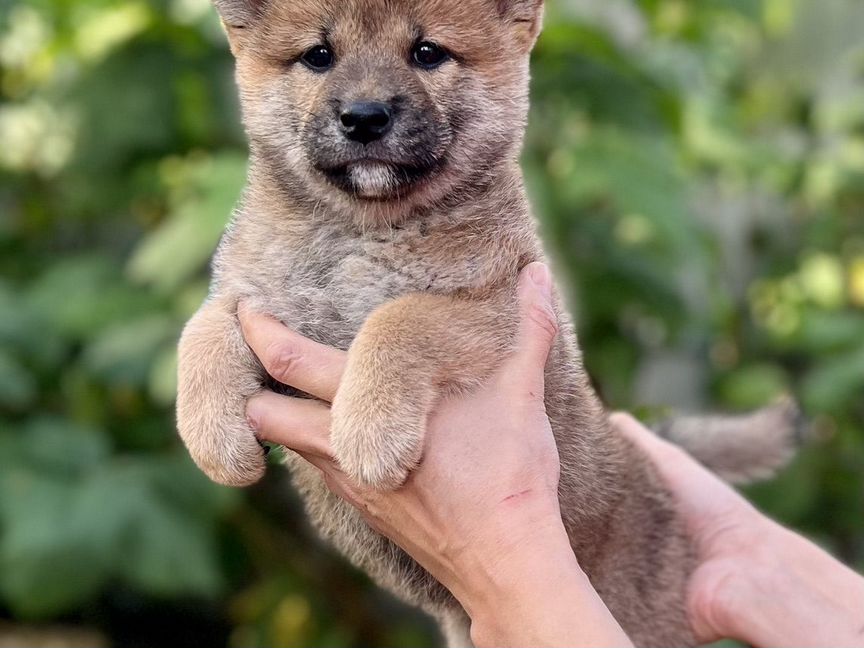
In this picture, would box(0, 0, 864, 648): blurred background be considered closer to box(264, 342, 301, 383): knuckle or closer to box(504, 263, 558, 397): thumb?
box(504, 263, 558, 397): thumb

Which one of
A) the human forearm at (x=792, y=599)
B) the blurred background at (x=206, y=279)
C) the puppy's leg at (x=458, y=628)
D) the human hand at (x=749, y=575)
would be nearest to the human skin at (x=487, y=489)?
the puppy's leg at (x=458, y=628)

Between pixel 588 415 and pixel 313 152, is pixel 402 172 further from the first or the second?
pixel 588 415

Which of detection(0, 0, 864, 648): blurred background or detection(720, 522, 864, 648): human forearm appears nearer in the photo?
detection(720, 522, 864, 648): human forearm

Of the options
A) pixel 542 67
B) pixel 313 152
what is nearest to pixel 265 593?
pixel 542 67

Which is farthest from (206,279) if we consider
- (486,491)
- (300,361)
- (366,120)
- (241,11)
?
(486,491)

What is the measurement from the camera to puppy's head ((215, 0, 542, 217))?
6.13 feet

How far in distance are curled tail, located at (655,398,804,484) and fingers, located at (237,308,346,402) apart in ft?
3.99

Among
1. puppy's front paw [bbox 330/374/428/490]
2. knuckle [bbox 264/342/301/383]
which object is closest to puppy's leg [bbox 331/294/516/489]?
puppy's front paw [bbox 330/374/428/490]

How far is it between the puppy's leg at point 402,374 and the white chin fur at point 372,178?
0.22m

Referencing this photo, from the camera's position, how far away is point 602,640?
1.67m

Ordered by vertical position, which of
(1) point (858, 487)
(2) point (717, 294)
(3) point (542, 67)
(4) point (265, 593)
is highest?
(3) point (542, 67)

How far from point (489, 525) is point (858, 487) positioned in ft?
9.65

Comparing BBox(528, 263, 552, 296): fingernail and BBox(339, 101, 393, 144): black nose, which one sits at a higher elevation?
BBox(339, 101, 393, 144): black nose

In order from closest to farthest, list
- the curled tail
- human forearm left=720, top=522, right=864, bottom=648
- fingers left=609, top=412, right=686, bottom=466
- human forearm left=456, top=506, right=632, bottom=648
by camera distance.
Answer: human forearm left=456, top=506, right=632, bottom=648
human forearm left=720, top=522, right=864, bottom=648
fingers left=609, top=412, right=686, bottom=466
the curled tail
